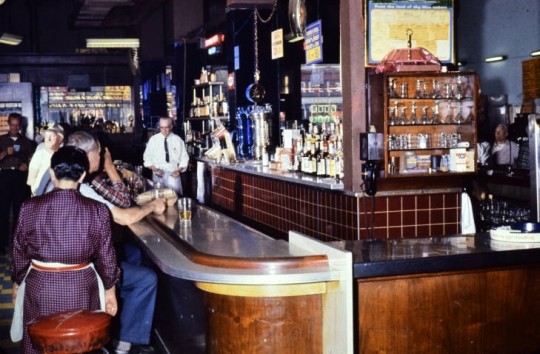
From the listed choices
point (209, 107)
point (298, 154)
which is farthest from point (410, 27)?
point (209, 107)

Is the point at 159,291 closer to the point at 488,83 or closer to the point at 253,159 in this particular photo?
the point at 253,159

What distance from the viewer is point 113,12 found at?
705 inches

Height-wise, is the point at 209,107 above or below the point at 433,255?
above

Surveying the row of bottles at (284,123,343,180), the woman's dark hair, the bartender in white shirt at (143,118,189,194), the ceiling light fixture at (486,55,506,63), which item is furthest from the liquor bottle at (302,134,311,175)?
the ceiling light fixture at (486,55,506,63)

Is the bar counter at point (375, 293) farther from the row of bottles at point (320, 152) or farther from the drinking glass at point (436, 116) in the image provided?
the row of bottles at point (320, 152)

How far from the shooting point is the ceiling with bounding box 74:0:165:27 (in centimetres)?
1523

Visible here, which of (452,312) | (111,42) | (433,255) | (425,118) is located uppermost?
(111,42)

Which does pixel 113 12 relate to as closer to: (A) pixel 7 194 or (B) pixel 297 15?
(A) pixel 7 194

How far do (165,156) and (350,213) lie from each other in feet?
15.6

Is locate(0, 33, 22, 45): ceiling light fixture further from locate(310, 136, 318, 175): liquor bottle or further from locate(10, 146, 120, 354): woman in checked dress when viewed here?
locate(10, 146, 120, 354): woman in checked dress

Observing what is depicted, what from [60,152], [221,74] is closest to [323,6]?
[221,74]

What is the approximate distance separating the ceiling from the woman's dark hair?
11.8 m

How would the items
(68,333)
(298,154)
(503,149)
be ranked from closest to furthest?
(68,333)
(298,154)
(503,149)

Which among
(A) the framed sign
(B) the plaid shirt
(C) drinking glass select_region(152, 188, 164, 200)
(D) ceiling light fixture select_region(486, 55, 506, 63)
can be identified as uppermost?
(D) ceiling light fixture select_region(486, 55, 506, 63)
